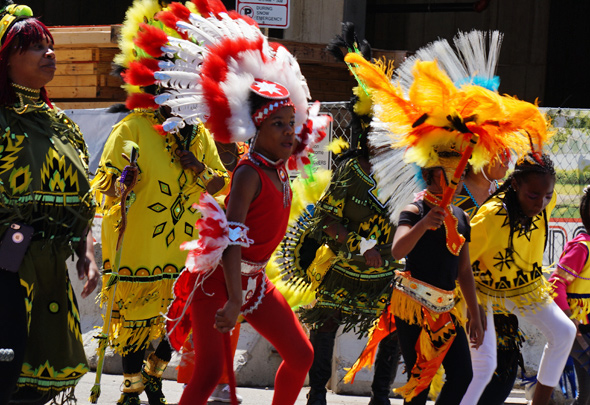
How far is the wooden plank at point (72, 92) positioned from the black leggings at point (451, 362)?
5392 mm

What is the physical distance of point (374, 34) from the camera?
1580 centimetres

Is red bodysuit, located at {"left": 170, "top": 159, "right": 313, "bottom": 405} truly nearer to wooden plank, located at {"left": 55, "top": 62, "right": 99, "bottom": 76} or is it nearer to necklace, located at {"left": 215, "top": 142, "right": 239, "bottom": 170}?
necklace, located at {"left": 215, "top": 142, "right": 239, "bottom": 170}

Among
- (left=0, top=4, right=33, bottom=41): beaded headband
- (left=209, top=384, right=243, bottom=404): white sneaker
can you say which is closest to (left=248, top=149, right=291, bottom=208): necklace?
(left=0, top=4, right=33, bottom=41): beaded headband

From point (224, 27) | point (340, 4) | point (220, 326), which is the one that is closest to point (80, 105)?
point (340, 4)

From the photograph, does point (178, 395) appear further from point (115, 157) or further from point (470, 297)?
point (470, 297)

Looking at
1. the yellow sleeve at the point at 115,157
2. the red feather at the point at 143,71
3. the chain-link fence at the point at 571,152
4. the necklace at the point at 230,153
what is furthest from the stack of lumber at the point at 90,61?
the red feather at the point at 143,71

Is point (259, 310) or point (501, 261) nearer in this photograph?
point (259, 310)

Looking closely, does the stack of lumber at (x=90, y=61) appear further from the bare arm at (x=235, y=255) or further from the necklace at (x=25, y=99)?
the bare arm at (x=235, y=255)

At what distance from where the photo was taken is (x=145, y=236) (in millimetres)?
5453

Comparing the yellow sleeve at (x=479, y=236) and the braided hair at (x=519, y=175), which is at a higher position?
the braided hair at (x=519, y=175)

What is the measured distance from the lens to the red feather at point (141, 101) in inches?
208

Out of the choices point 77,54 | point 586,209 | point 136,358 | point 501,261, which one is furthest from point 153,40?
point 77,54

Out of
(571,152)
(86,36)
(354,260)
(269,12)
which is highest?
(269,12)

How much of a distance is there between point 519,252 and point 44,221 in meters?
2.72
